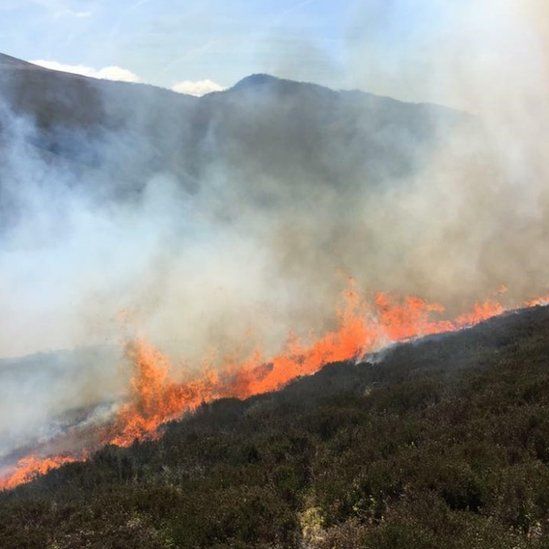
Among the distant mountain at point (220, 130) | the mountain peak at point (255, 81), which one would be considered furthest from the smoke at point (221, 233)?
the mountain peak at point (255, 81)

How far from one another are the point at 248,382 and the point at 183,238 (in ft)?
52.6

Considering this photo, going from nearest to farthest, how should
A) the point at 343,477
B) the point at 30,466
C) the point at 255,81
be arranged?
the point at 343,477 < the point at 30,466 < the point at 255,81

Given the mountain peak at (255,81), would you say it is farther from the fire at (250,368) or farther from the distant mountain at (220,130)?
the fire at (250,368)

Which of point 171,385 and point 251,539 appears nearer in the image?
point 251,539

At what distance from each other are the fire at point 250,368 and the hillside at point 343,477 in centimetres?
454

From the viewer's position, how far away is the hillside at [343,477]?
17.0 ft

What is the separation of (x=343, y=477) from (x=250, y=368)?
49.3 feet

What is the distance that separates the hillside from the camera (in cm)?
520

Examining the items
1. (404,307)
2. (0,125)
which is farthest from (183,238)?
(0,125)

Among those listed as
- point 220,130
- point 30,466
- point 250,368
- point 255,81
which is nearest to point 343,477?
point 30,466

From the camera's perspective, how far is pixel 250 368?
21.6 m

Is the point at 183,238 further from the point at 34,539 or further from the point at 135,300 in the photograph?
the point at 34,539

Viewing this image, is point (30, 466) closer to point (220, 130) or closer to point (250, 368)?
point (250, 368)

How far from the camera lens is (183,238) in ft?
109
